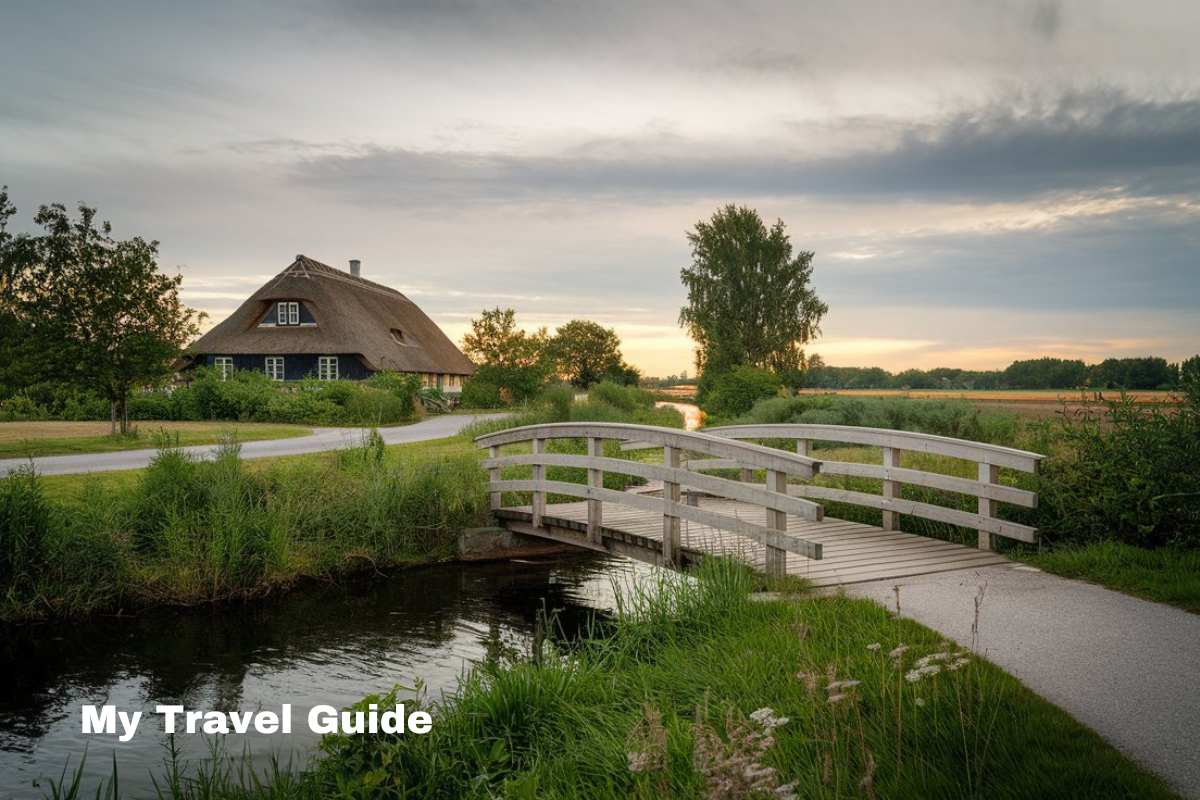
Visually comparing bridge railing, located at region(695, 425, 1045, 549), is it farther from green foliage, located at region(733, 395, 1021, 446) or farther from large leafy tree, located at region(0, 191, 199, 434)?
large leafy tree, located at region(0, 191, 199, 434)

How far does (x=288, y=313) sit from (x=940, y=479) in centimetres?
3626

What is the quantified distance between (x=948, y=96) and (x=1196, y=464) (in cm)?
947

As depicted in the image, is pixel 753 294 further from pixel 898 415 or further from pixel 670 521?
pixel 670 521

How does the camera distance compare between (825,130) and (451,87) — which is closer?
(451,87)

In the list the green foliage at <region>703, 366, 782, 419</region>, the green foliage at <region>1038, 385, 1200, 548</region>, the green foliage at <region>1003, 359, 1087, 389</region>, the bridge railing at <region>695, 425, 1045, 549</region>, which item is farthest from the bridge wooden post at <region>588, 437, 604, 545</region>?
the green foliage at <region>703, 366, 782, 419</region>

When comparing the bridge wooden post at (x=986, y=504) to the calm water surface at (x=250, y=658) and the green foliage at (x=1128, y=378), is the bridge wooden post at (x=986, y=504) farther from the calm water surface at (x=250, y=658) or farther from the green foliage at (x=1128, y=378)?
the calm water surface at (x=250, y=658)

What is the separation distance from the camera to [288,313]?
3838cm

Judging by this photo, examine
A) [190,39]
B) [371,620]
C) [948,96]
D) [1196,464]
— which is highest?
[190,39]

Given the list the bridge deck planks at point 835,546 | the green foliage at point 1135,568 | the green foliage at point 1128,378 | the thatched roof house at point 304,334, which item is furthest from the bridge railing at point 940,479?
the thatched roof house at point 304,334

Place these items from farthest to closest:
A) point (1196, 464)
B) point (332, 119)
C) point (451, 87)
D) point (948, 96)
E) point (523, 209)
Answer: point (523, 209), point (332, 119), point (451, 87), point (948, 96), point (1196, 464)

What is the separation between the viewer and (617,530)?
8859mm

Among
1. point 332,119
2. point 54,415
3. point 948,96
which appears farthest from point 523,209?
point 54,415

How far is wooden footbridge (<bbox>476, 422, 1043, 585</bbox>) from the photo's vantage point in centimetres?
671

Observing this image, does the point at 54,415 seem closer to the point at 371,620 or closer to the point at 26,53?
the point at 26,53
